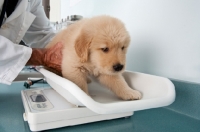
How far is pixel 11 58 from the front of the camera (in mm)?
748

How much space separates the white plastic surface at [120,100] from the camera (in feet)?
1.40

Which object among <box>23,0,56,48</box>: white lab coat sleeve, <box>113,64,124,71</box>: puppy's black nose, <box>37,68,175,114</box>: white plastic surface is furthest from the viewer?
<box>23,0,56,48</box>: white lab coat sleeve

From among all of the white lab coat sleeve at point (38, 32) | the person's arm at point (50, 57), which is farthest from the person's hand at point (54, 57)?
the white lab coat sleeve at point (38, 32)

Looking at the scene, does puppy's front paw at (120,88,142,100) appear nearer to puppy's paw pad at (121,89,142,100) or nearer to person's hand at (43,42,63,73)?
puppy's paw pad at (121,89,142,100)

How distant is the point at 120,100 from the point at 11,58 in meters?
0.47

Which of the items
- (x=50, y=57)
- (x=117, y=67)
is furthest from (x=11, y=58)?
(x=117, y=67)

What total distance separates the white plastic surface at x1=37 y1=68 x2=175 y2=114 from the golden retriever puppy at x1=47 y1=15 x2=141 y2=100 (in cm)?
5

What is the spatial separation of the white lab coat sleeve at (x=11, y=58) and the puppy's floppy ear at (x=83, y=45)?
0.24 metres

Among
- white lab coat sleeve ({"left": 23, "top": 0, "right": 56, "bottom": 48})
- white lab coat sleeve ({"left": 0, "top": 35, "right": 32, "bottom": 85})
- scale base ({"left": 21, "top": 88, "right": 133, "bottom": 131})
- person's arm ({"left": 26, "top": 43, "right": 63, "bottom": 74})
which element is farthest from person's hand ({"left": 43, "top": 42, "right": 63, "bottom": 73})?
white lab coat sleeve ({"left": 23, "top": 0, "right": 56, "bottom": 48})

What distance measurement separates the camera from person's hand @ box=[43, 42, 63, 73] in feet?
2.58

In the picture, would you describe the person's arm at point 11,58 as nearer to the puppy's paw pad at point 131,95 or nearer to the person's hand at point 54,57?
the person's hand at point 54,57

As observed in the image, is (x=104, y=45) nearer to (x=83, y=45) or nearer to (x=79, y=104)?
(x=83, y=45)

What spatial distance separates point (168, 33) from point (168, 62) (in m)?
0.12

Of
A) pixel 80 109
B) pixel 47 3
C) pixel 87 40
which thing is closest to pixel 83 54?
pixel 87 40
